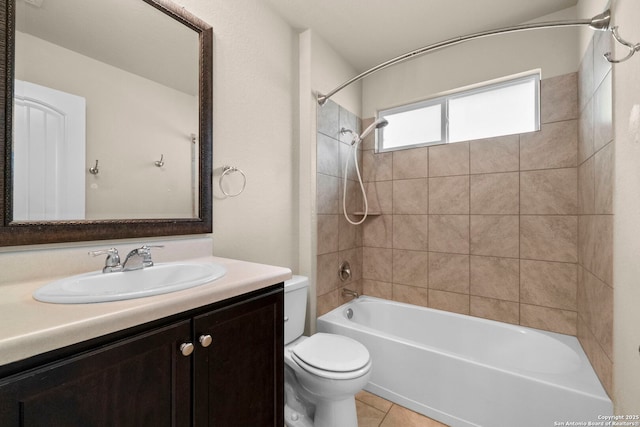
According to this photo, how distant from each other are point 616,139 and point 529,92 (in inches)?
41.0

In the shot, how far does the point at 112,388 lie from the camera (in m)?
0.60

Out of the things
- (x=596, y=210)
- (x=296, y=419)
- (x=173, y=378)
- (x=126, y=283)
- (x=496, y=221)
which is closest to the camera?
(x=173, y=378)

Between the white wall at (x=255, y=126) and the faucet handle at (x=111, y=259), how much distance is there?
1.57ft

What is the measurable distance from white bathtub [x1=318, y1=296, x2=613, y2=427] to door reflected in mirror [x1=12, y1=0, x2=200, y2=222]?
4.72 ft

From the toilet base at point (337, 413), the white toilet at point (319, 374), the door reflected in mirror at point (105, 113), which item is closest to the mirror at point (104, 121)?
the door reflected in mirror at point (105, 113)

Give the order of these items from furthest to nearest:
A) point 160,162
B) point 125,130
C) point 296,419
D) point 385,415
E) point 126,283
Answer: point 385,415
point 296,419
point 160,162
point 125,130
point 126,283

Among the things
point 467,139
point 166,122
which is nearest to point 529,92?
point 467,139

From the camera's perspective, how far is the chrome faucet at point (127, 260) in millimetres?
982

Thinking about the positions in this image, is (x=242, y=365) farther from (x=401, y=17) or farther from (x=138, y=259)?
(x=401, y=17)

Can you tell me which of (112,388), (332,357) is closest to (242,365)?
(112,388)

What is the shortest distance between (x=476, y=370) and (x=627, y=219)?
0.98m

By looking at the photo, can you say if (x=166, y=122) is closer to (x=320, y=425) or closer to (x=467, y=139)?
(x=320, y=425)

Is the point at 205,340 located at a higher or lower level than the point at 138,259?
lower

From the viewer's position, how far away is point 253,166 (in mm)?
1652
